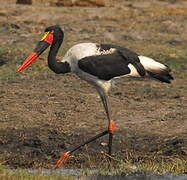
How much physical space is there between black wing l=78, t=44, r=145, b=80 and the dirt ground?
1.06m

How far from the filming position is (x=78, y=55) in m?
9.48

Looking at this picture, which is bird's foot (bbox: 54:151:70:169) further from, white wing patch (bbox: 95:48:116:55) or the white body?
white wing patch (bbox: 95:48:116:55)

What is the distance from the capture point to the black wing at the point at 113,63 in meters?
9.54

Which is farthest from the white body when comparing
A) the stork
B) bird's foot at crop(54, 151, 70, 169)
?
bird's foot at crop(54, 151, 70, 169)

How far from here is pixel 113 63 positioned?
31.6 ft

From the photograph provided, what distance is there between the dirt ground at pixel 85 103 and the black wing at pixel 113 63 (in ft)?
3.48

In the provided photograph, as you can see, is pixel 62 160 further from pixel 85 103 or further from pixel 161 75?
pixel 85 103

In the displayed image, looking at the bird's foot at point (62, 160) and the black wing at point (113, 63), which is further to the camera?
the black wing at point (113, 63)

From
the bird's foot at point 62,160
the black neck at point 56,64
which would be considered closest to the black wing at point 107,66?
the black neck at point 56,64

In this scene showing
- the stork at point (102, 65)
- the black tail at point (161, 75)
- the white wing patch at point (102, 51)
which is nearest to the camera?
the stork at point (102, 65)

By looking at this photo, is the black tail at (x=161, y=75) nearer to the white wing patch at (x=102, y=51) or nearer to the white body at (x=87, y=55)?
the white body at (x=87, y=55)

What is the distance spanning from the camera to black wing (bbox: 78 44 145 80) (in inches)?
376

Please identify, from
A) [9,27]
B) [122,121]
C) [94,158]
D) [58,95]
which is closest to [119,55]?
[94,158]

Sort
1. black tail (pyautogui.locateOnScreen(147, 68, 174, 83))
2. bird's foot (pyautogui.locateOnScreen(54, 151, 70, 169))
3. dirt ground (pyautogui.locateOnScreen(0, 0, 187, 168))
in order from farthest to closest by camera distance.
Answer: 1. dirt ground (pyautogui.locateOnScreen(0, 0, 187, 168))
2. black tail (pyautogui.locateOnScreen(147, 68, 174, 83))
3. bird's foot (pyautogui.locateOnScreen(54, 151, 70, 169))
